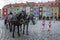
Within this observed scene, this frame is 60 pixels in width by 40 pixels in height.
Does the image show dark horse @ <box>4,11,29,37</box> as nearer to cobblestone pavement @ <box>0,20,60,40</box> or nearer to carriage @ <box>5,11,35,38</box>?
carriage @ <box>5,11,35,38</box>

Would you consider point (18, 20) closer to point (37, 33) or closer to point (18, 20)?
point (18, 20)

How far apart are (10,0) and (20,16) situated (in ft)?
1.40

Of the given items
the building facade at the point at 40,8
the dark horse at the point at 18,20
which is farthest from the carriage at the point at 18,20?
the building facade at the point at 40,8

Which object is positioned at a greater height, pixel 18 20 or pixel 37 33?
pixel 18 20

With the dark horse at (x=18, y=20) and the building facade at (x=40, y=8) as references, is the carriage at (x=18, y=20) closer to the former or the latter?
the dark horse at (x=18, y=20)

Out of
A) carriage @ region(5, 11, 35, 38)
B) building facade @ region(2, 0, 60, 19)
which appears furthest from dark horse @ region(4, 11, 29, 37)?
building facade @ region(2, 0, 60, 19)

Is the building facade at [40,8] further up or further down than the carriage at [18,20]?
further up

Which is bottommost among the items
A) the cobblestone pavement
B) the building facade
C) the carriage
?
the cobblestone pavement

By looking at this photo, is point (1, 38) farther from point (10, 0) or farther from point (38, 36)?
point (10, 0)

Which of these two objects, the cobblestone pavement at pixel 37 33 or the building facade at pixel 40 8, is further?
the building facade at pixel 40 8

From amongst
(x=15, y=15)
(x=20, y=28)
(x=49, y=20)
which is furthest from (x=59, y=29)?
(x=15, y=15)

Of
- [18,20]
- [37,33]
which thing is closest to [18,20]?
[18,20]

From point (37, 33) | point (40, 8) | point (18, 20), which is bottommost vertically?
point (37, 33)

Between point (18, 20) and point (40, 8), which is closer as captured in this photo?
point (18, 20)
